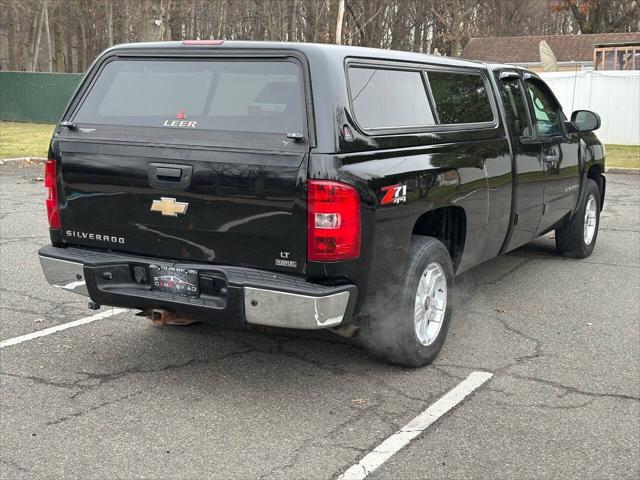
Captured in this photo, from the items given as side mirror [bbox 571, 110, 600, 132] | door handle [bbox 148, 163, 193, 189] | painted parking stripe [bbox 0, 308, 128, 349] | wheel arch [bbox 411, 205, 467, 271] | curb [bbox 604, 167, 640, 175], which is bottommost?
painted parking stripe [bbox 0, 308, 128, 349]

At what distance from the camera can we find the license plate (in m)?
4.15

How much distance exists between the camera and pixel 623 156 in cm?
1939

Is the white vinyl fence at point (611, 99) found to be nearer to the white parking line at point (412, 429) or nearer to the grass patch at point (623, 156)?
the grass patch at point (623, 156)

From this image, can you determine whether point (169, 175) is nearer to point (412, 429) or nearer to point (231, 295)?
point (231, 295)

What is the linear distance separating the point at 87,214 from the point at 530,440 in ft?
8.67

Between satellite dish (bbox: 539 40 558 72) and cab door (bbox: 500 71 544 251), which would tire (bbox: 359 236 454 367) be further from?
satellite dish (bbox: 539 40 558 72)

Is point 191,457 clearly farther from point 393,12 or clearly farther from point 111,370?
point 393,12

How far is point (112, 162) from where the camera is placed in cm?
433

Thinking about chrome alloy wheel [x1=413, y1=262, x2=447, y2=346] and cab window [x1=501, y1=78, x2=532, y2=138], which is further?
cab window [x1=501, y1=78, x2=532, y2=138]

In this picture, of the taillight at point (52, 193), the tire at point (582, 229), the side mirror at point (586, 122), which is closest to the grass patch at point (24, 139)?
the tire at point (582, 229)

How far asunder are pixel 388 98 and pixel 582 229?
3914 mm

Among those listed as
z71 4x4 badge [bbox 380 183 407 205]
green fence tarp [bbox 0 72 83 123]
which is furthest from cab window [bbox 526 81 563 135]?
green fence tarp [bbox 0 72 83 123]

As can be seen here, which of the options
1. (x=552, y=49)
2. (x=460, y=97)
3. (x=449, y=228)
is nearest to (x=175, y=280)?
(x=449, y=228)

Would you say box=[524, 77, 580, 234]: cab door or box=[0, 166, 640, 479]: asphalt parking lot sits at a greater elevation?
box=[524, 77, 580, 234]: cab door
